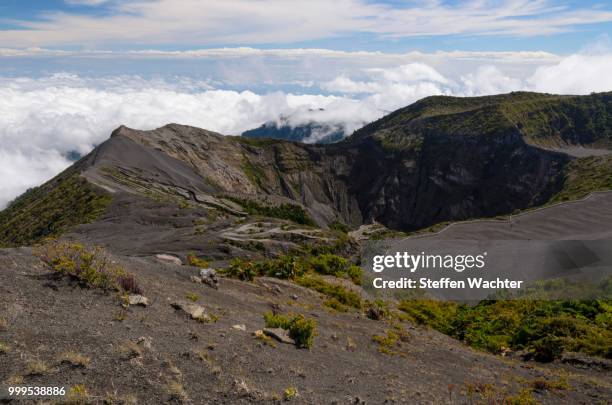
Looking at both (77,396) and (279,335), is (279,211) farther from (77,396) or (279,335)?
(77,396)

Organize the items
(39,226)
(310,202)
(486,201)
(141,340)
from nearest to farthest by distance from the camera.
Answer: (141,340) < (39,226) < (486,201) < (310,202)

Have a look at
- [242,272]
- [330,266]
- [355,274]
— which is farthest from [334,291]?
[330,266]

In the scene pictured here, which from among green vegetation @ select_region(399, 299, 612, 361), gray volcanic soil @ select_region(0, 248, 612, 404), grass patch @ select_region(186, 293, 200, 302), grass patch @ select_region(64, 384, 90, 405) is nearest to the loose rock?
gray volcanic soil @ select_region(0, 248, 612, 404)

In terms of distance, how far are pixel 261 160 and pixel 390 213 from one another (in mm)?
42940

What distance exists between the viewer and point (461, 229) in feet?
153

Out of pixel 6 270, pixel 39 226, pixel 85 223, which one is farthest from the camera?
pixel 39 226

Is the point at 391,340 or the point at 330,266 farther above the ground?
the point at 391,340

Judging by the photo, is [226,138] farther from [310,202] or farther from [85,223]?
[85,223]

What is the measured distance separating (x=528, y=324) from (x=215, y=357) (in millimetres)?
19151

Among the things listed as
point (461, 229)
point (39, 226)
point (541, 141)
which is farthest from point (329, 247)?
point (541, 141)

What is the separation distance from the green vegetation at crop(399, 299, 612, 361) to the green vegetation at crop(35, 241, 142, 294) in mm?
16025

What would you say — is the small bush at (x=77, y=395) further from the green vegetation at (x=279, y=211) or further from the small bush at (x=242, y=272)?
the green vegetation at (x=279, y=211)

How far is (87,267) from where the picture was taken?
43.9 feet

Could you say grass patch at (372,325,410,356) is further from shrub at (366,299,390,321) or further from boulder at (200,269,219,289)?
boulder at (200,269,219,289)
